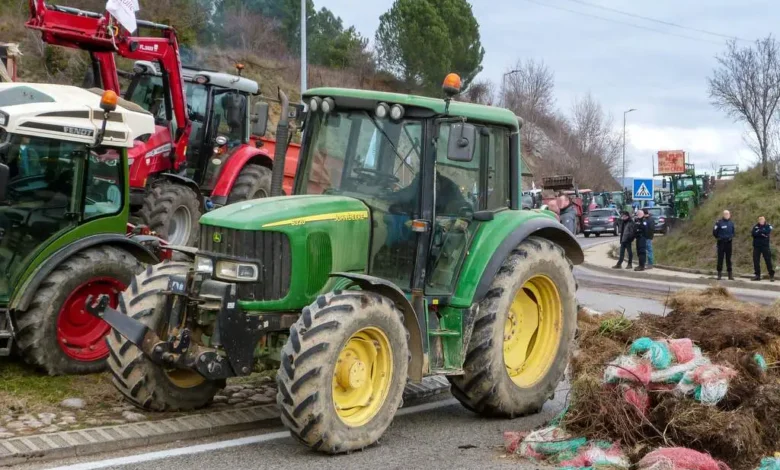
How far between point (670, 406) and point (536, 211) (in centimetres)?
264

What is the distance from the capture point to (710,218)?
98.9 feet

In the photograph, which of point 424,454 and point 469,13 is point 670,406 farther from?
point 469,13

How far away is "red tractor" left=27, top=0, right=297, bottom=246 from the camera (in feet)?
43.1

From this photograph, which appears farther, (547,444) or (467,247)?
(467,247)

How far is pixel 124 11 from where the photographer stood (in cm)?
1307

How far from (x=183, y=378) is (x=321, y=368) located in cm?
166

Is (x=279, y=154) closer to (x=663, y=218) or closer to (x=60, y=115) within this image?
(x=60, y=115)

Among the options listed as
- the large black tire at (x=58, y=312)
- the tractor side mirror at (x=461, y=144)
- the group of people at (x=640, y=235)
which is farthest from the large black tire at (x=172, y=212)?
the group of people at (x=640, y=235)

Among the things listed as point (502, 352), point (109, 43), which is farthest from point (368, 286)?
point (109, 43)

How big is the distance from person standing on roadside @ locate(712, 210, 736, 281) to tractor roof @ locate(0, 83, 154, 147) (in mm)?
17683

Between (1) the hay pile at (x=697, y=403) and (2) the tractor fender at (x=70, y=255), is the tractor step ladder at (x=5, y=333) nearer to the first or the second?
(2) the tractor fender at (x=70, y=255)

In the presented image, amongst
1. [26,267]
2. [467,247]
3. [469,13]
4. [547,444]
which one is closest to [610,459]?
[547,444]

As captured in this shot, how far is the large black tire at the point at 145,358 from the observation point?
23.1 feet

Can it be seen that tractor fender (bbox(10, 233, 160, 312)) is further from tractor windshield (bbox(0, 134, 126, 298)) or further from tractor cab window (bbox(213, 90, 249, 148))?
tractor cab window (bbox(213, 90, 249, 148))
